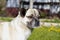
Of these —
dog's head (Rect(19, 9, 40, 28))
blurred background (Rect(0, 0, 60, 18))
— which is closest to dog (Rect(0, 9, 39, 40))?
dog's head (Rect(19, 9, 40, 28))

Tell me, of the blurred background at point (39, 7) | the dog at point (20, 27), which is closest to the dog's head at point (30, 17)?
the dog at point (20, 27)

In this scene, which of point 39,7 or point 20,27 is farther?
point 39,7

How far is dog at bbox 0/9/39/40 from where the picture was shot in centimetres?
251

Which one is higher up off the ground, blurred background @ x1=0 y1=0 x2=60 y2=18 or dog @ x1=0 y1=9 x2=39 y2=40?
dog @ x1=0 y1=9 x2=39 y2=40

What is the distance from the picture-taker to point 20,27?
2.54 m

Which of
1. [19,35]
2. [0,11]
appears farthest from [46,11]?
[19,35]

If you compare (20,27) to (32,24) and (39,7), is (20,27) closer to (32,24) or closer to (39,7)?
(32,24)

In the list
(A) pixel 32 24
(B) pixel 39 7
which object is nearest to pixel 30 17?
(A) pixel 32 24

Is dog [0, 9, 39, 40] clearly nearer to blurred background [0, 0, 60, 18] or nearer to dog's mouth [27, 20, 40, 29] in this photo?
dog's mouth [27, 20, 40, 29]

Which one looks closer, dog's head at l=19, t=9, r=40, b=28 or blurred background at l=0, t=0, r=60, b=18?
dog's head at l=19, t=9, r=40, b=28

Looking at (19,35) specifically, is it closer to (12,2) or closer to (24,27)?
(24,27)

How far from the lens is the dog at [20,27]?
2.51m

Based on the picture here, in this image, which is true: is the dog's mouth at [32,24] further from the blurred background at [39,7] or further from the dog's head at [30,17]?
the blurred background at [39,7]

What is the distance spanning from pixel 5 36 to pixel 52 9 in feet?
53.4
